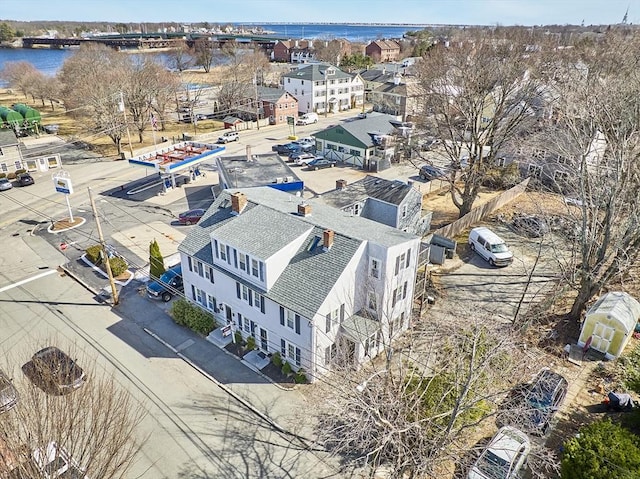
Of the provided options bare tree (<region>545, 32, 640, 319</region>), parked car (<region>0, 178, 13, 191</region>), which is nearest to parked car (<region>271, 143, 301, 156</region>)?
parked car (<region>0, 178, 13, 191</region>)

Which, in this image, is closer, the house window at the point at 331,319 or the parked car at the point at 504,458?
the parked car at the point at 504,458

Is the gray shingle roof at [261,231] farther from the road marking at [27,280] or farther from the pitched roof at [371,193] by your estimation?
the road marking at [27,280]

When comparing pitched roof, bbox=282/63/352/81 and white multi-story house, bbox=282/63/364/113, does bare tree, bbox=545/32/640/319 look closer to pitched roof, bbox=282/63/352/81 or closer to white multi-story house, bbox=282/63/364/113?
white multi-story house, bbox=282/63/364/113

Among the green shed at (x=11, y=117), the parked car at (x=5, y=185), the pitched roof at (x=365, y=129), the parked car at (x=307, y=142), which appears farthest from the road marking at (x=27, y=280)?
the green shed at (x=11, y=117)

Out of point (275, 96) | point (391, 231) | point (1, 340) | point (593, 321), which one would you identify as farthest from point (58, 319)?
point (275, 96)

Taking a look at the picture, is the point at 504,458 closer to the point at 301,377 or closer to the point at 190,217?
the point at 301,377

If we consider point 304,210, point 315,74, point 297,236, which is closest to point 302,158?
point 315,74
